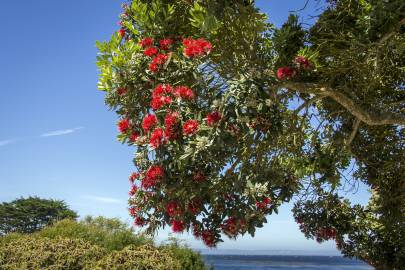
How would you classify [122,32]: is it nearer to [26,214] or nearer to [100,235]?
[100,235]

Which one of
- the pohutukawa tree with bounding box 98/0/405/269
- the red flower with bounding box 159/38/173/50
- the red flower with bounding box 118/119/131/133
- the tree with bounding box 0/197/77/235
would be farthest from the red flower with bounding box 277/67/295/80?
the tree with bounding box 0/197/77/235

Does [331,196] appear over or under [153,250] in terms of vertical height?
over

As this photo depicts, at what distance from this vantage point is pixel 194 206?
5.79 metres

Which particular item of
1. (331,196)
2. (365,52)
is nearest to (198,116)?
(365,52)

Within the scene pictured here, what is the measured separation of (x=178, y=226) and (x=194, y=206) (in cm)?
45

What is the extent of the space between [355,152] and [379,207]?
5.35 ft

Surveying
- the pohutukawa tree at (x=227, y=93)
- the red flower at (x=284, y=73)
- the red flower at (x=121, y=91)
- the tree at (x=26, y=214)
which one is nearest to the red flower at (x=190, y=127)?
the pohutukawa tree at (x=227, y=93)

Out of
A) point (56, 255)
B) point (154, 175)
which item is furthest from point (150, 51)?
point (56, 255)

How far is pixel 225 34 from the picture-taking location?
7.28 m

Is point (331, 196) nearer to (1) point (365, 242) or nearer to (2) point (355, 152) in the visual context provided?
(2) point (355, 152)

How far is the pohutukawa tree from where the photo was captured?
527 cm

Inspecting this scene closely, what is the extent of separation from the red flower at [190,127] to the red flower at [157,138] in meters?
0.30

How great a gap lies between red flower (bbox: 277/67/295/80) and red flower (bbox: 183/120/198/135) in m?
1.96

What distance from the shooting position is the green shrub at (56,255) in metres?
12.6
